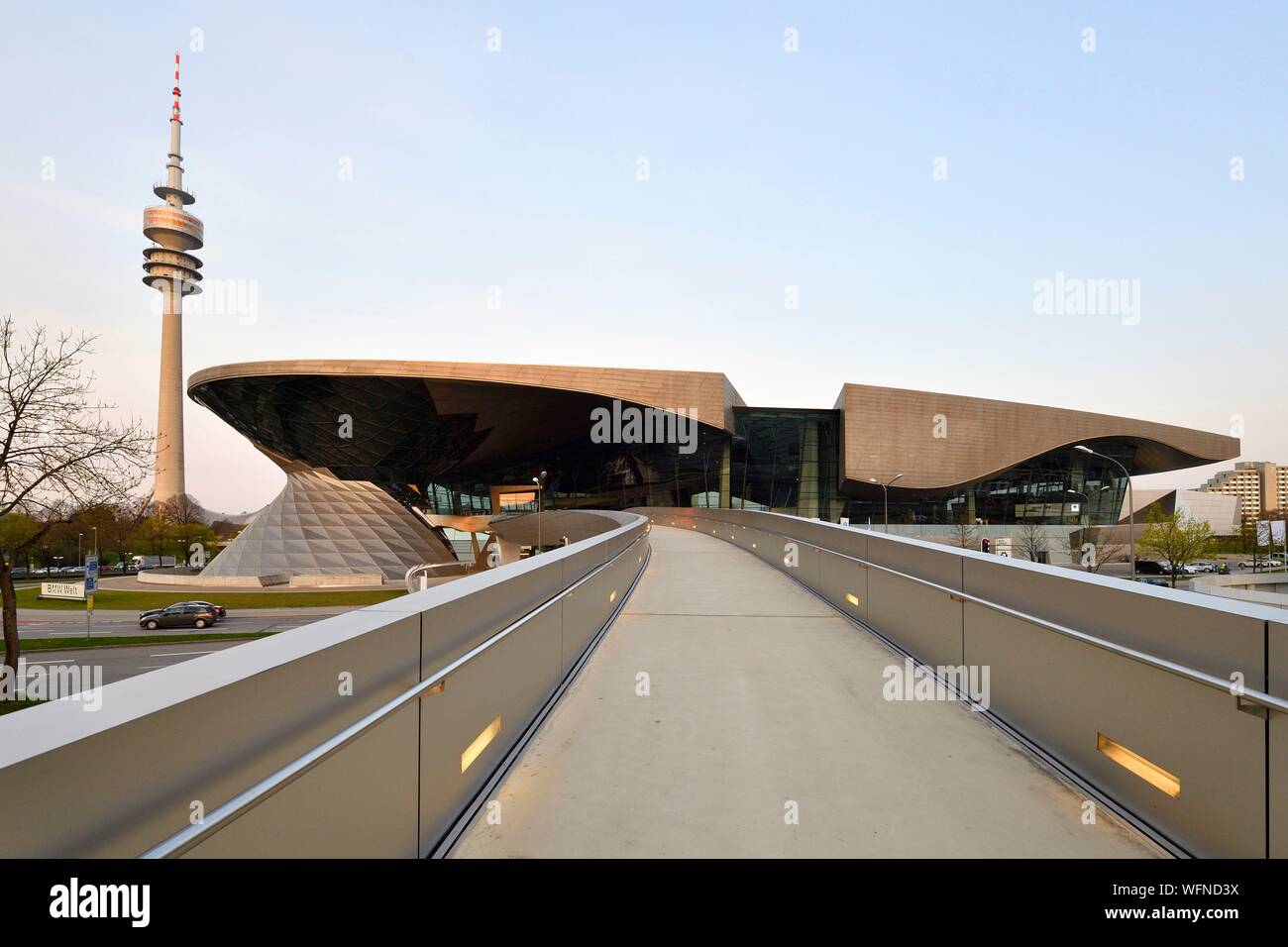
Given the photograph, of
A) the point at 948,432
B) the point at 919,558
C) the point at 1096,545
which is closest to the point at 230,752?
the point at 919,558

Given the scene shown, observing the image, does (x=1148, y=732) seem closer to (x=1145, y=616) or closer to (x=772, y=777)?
(x=1145, y=616)

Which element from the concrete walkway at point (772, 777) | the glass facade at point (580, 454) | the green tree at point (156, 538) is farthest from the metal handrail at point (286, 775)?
the green tree at point (156, 538)

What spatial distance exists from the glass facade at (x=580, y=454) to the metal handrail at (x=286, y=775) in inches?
1779

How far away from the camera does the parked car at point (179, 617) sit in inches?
1246

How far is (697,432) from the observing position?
50.8 metres

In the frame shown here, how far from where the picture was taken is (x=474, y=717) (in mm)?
3555

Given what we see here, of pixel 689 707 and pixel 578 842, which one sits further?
pixel 689 707

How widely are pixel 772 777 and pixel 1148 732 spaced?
195cm

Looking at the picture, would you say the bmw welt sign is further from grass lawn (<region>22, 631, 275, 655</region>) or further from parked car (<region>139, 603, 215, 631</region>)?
grass lawn (<region>22, 631, 275, 655</region>)

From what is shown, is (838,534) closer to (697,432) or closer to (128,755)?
(128,755)

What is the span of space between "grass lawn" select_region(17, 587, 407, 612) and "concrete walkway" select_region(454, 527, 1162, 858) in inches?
1461

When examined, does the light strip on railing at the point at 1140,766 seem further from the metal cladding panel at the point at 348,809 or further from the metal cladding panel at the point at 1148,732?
the metal cladding panel at the point at 348,809
